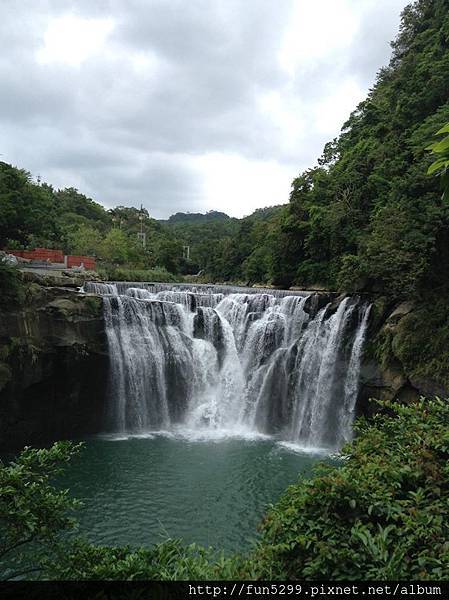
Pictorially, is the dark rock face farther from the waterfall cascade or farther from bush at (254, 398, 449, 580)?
bush at (254, 398, 449, 580)

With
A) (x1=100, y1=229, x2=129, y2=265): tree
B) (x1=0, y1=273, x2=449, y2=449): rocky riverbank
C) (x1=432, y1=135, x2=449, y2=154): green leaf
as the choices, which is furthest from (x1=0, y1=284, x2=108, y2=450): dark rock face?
(x1=100, y1=229, x2=129, y2=265): tree

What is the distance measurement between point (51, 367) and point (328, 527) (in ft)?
47.4

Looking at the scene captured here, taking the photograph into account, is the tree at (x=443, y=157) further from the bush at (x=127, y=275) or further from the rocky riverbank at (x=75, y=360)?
the bush at (x=127, y=275)

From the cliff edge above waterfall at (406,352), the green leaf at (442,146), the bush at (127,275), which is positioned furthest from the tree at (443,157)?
the bush at (127,275)

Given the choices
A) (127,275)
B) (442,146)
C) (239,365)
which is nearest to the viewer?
(442,146)

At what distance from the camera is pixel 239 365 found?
1919 centimetres

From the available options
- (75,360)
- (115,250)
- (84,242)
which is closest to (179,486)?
(75,360)

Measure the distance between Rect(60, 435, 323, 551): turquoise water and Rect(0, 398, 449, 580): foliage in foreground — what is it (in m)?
4.38

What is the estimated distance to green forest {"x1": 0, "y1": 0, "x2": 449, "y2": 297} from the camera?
14500 mm

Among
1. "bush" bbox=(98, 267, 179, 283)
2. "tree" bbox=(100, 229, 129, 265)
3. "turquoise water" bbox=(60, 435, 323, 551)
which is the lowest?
"turquoise water" bbox=(60, 435, 323, 551)

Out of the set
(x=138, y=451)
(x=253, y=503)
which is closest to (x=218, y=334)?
(x=138, y=451)

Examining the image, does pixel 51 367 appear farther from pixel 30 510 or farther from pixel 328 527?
pixel 328 527

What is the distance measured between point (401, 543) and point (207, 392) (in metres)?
15.6

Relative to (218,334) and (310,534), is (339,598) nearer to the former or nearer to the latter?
(310,534)
